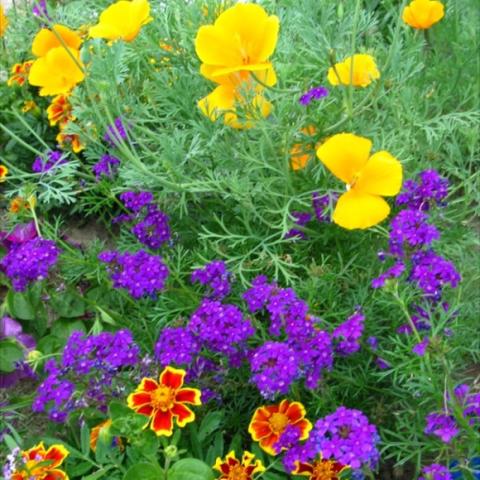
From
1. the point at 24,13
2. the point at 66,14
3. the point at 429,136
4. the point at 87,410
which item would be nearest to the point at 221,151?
the point at 429,136

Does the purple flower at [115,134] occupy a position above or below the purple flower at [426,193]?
above

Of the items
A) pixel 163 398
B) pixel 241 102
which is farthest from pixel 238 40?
pixel 163 398

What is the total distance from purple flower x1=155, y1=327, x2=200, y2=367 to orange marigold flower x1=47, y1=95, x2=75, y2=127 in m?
1.18

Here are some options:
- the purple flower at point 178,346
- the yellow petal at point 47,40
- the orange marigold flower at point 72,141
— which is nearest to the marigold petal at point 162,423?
the purple flower at point 178,346

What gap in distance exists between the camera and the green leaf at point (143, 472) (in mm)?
1683

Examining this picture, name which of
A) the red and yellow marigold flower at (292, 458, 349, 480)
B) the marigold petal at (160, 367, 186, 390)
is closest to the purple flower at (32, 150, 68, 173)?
the marigold petal at (160, 367, 186, 390)

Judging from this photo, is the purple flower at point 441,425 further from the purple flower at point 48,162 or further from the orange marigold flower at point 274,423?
the purple flower at point 48,162

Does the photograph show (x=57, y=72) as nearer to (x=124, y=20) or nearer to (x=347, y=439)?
(x=124, y=20)

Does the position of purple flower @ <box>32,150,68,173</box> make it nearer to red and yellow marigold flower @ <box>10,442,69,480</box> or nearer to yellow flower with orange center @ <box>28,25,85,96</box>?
yellow flower with orange center @ <box>28,25,85,96</box>

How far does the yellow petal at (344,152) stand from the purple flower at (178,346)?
0.48m

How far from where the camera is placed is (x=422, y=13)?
7.52 feet

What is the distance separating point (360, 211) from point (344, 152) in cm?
13

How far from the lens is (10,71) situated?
309 cm

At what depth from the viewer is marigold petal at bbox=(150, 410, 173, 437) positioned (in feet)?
5.56
